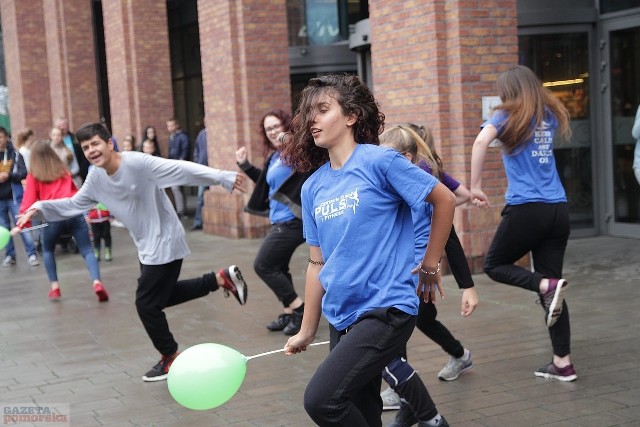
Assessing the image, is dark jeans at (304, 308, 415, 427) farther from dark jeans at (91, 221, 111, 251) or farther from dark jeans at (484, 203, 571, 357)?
dark jeans at (91, 221, 111, 251)

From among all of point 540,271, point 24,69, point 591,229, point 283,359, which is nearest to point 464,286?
point 540,271

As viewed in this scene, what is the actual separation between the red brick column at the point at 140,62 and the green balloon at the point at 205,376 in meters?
15.7

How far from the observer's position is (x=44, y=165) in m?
10.7

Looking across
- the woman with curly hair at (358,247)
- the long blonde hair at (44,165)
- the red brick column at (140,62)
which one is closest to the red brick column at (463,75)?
the long blonde hair at (44,165)

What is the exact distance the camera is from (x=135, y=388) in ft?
21.1

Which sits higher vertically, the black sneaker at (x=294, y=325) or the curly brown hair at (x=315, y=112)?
the curly brown hair at (x=315, y=112)

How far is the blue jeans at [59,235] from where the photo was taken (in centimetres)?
1049

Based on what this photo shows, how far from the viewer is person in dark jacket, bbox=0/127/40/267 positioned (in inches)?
530

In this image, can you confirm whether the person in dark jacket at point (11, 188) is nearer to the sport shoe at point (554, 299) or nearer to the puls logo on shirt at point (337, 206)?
the sport shoe at point (554, 299)

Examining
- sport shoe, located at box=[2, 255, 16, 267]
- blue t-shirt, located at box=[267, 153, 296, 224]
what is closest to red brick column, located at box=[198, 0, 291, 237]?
sport shoe, located at box=[2, 255, 16, 267]

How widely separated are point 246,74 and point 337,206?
1059 cm

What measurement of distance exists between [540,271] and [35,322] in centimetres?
511

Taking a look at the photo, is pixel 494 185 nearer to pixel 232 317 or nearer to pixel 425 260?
pixel 232 317

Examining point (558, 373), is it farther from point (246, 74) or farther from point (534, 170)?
point (246, 74)
